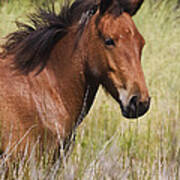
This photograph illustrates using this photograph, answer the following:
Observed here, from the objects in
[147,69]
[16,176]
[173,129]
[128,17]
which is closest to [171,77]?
[147,69]

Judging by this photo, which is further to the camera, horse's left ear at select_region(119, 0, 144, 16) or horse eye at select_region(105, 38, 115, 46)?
horse's left ear at select_region(119, 0, 144, 16)

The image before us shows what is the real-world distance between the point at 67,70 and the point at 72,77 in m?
0.06

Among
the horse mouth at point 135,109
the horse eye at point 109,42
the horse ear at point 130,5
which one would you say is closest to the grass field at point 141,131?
the horse mouth at point 135,109

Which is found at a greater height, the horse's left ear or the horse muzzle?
the horse's left ear

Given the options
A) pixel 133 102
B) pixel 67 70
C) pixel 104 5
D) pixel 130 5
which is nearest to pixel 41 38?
pixel 67 70

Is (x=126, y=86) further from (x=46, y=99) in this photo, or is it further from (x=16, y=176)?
(x=16, y=176)

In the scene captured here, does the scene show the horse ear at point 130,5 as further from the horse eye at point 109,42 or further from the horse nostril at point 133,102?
the horse nostril at point 133,102

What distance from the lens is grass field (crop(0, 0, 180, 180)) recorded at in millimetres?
2635

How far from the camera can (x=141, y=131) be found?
4.43 m

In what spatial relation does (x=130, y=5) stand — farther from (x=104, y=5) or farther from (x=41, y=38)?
(x=41, y=38)

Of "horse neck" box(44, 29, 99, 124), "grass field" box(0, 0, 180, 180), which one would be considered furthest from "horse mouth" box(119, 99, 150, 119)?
"horse neck" box(44, 29, 99, 124)

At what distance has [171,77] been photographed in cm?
604

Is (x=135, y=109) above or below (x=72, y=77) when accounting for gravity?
below

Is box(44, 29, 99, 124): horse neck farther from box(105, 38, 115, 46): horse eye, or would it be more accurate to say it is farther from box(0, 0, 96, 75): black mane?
box(105, 38, 115, 46): horse eye
